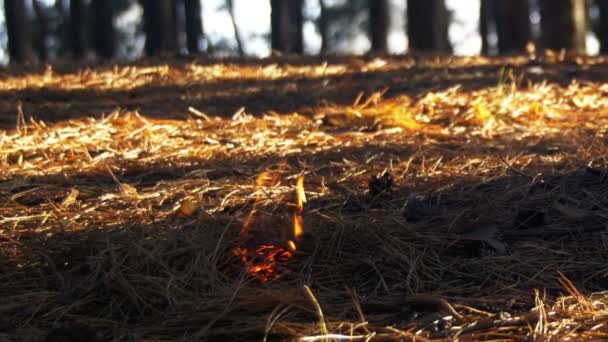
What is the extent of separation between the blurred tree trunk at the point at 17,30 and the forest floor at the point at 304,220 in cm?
677

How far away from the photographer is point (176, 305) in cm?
186

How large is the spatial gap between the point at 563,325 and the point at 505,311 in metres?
0.14

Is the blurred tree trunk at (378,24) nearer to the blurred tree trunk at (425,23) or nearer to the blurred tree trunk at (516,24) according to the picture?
the blurred tree trunk at (425,23)

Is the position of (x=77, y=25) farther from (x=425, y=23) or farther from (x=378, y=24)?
(x=425, y=23)

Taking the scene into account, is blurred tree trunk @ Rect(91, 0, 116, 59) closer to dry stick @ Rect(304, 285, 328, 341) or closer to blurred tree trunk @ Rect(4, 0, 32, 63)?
blurred tree trunk @ Rect(4, 0, 32, 63)

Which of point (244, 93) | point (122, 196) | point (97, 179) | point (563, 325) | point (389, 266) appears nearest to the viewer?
point (563, 325)

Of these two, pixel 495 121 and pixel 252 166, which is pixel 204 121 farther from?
pixel 495 121

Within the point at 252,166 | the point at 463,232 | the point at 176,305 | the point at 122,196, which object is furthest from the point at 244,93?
the point at 176,305

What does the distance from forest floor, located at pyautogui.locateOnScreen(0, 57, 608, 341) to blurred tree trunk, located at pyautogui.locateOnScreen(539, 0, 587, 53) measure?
344 cm

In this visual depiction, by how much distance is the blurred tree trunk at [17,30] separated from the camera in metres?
→ 11.1

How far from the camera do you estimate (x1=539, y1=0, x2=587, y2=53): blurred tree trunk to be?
8125 mm

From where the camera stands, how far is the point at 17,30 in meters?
11.3

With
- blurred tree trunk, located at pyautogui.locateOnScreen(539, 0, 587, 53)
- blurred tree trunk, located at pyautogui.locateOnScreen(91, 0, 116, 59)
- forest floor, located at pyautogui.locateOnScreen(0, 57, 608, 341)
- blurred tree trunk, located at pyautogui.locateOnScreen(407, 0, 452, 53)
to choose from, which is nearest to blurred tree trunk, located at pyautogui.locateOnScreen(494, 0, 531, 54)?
blurred tree trunk, located at pyautogui.locateOnScreen(407, 0, 452, 53)

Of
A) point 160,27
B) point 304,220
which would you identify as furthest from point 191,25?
point 304,220
